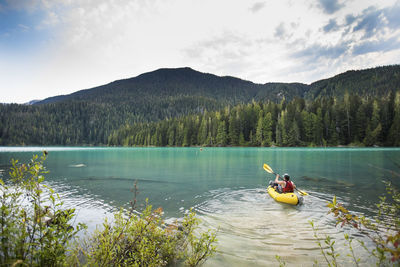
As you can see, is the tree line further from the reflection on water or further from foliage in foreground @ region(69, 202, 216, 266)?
foliage in foreground @ region(69, 202, 216, 266)

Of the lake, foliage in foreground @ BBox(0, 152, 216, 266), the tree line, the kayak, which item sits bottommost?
the lake

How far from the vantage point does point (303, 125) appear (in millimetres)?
97125

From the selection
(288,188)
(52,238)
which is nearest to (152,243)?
(52,238)

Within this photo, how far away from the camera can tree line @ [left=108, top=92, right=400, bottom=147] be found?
275 feet

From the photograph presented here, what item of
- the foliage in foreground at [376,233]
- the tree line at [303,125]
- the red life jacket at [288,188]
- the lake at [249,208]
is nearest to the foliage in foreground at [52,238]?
the lake at [249,208]

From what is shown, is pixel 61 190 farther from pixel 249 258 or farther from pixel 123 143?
pixel 123 143

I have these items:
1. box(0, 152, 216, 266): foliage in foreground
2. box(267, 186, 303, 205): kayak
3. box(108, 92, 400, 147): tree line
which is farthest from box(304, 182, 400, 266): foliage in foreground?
box(108, 92, 400, 147): tree line

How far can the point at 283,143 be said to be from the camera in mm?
96938

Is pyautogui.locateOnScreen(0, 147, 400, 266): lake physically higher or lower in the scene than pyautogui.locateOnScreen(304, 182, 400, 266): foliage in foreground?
lower

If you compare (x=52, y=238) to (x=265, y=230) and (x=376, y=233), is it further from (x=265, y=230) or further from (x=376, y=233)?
(x=376, y=233)

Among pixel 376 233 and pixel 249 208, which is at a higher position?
pixel 376 233

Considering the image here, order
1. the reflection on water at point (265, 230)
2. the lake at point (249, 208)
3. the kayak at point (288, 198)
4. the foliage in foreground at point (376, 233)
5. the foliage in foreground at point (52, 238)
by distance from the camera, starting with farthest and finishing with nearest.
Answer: the kayak at point (288, 198) → the lake at point (249, 208) → the reflection on water at point (265, 230) → the foliage in foreground at point (52, 238) → the foliage in foreground at point (376, 233)

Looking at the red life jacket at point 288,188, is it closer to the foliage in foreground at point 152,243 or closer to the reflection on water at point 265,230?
the reflection on water at point 265,230

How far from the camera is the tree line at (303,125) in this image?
8394cm
